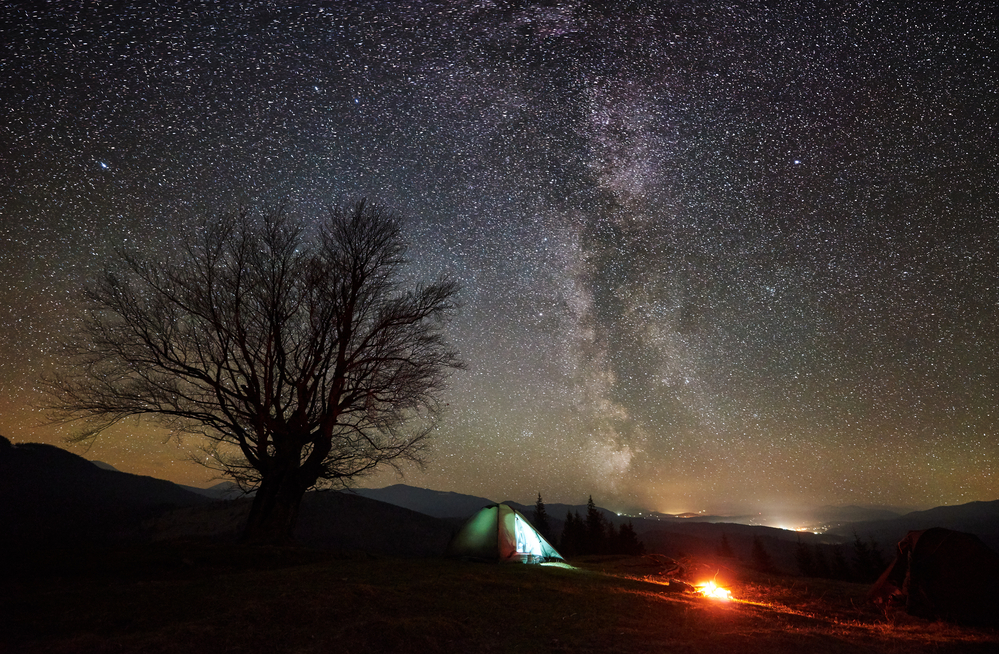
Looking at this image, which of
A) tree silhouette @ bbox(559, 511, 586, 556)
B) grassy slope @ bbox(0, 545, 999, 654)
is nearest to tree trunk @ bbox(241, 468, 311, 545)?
grassy slope @ bbox(0, 545, 999, 654)

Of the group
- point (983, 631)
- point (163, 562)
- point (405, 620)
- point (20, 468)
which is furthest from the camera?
point (20, 468)

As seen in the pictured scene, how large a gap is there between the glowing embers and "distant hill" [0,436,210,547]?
326 feet

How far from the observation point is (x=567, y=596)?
8969mm

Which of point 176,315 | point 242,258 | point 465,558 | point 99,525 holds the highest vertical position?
point 242,258

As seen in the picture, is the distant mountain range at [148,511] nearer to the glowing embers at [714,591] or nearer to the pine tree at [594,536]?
the pine tree at [594,536]

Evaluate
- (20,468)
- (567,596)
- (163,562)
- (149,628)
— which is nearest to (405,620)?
(149,628)

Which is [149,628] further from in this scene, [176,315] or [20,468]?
[20,468]

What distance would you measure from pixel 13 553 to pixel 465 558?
1160 cm

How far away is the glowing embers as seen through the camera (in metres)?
10.9

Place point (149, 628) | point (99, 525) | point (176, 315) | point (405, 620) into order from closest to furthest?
1. point (149, 628)
2. point (405, 620)
3. point (176, 315)
4. point (99, 525)

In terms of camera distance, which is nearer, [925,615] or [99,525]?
[925,615]

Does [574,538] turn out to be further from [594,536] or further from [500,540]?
[500,540]

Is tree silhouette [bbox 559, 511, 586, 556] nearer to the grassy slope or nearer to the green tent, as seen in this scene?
the green tent

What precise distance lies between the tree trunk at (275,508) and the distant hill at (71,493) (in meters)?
88.4
